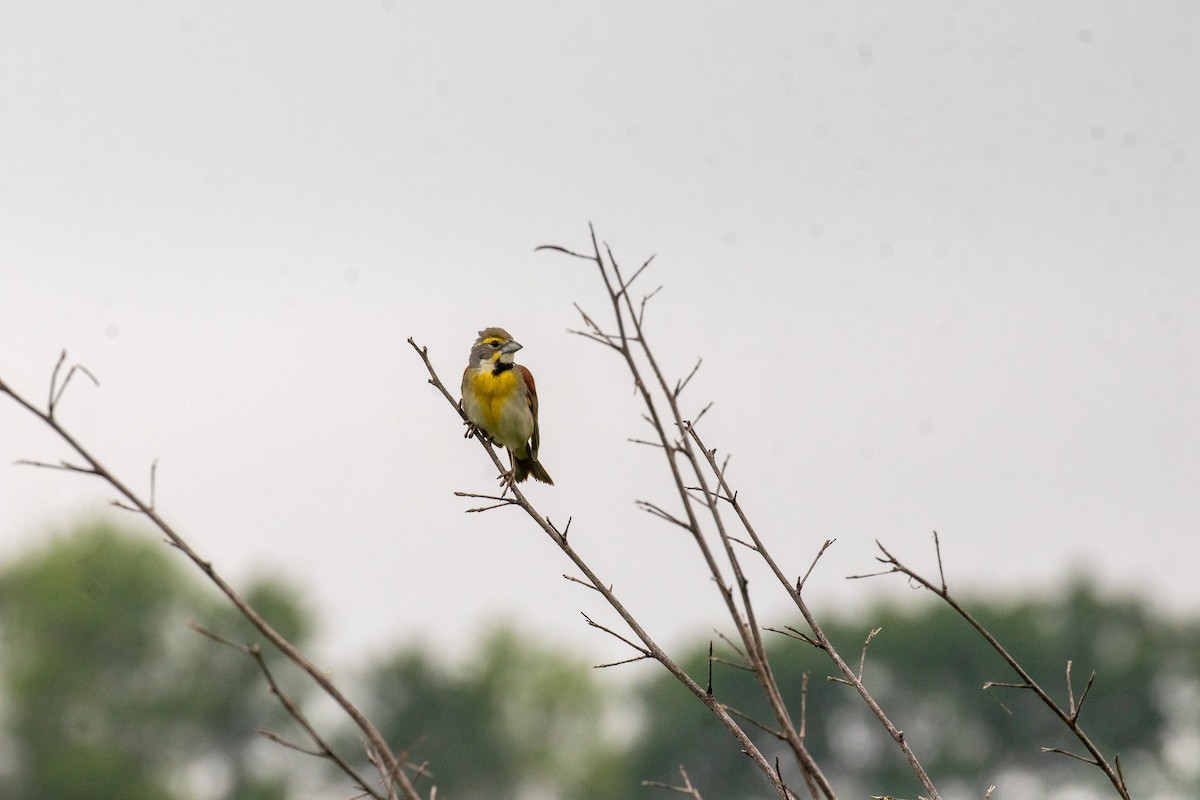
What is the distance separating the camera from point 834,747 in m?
65.1

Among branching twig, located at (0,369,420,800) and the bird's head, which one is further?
the bird's head

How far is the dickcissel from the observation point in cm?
948

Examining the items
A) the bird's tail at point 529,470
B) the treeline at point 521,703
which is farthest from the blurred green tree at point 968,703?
the bird's tail at point 529,470

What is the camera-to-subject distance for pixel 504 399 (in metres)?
9.49

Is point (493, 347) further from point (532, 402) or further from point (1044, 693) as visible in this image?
point (1044, 693)

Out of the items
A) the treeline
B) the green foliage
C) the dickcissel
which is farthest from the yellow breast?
the green foliage

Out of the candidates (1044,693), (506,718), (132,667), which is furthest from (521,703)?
(1044,693)

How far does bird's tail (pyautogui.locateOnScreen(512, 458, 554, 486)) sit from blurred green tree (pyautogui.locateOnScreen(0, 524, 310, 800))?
52.3 meters

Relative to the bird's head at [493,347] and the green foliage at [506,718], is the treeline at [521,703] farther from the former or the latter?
the bird's head at [493,347]

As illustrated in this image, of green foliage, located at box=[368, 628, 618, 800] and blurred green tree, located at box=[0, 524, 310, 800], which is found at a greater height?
blurred green tree, located at box=[0, 524, 310, 800]

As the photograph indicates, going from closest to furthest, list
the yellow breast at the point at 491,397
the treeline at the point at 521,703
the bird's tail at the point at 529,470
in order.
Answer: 1. the yellow breast at the point at 491,397
2. the bird's tail at the point at 529,470
3. the treeline at the point at 521,703

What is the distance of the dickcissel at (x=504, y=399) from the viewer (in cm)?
948

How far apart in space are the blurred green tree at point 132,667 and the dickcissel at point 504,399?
52423 millimetres

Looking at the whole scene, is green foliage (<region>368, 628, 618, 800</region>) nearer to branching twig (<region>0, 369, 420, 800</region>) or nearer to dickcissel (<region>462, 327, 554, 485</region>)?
dickcissel (<region>462, 327, 554, 485</region>)
